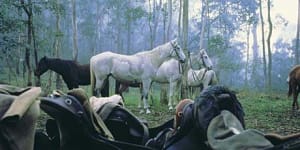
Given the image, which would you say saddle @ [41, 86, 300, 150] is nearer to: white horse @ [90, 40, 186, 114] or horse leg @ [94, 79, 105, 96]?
white horse @ [90, 40, 186, 114]

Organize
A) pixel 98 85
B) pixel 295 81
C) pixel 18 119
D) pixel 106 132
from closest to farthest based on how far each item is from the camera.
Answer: pixel 18 119 < pixel 106 132 < pixel 98 85 < pixel 295 81

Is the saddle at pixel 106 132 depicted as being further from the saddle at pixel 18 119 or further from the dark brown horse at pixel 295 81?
the dark brown horse at pixel 295 81

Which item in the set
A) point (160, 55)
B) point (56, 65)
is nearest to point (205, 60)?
point (160, 55)

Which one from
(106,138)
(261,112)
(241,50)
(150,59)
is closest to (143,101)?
(150,59)

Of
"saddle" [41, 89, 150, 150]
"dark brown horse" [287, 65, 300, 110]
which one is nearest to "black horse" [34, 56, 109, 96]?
"dark brown horse" [287, 65, 300, 110]

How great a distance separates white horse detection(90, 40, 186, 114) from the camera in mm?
9070

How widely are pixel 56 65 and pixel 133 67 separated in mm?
1903

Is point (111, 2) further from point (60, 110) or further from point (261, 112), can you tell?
point (60, 110)

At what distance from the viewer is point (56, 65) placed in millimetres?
9719

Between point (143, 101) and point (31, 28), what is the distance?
2.95m

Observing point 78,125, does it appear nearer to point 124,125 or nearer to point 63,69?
point 124,125

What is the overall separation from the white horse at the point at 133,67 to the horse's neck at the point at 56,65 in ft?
2.65

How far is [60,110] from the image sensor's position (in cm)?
135

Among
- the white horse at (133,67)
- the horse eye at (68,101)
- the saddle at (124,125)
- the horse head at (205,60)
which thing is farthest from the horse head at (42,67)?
the horse eye at (68,101)
